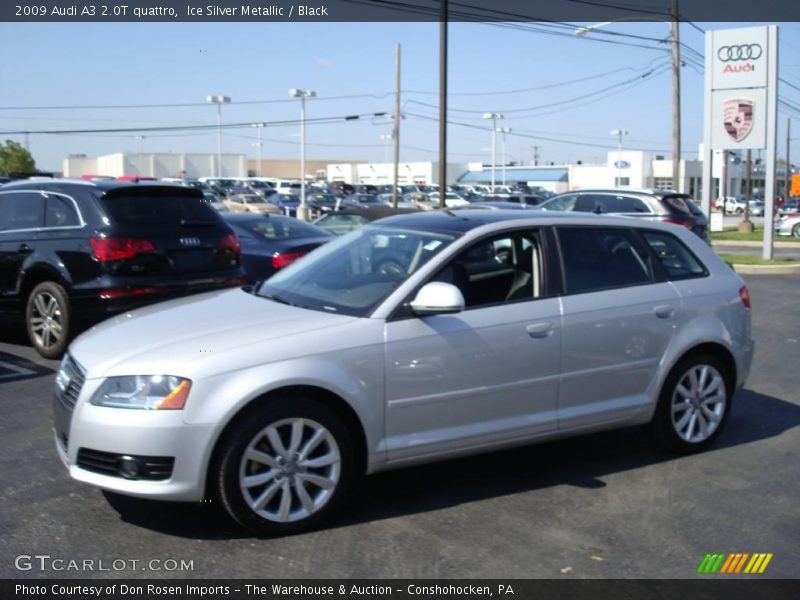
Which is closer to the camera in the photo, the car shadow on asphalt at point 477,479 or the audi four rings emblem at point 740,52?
the car shadow on asphalt at point 477,479

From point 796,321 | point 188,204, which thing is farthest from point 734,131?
point 188,204

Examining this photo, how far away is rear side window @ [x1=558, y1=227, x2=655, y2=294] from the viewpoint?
5359mm

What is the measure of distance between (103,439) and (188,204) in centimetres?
494

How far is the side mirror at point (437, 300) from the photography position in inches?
179

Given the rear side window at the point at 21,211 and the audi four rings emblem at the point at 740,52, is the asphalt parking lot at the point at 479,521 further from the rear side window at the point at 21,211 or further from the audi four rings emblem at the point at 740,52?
the audi four rings emblem at the point at 740,52

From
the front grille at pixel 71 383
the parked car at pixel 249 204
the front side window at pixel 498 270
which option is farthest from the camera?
the parked car at pixel 249 204

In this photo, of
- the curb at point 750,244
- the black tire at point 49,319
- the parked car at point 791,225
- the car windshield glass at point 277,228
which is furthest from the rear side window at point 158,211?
the parked car at point 791,225

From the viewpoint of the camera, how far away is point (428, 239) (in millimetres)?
5219

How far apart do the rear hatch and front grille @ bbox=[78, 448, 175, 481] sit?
4008 mm

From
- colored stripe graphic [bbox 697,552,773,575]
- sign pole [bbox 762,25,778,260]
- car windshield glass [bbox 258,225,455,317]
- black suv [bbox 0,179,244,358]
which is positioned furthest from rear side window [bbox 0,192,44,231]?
sign pole [bbox 762,25,778,260]

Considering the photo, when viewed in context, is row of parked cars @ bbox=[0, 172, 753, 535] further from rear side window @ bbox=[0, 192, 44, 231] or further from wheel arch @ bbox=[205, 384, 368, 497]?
rear side window @ bbox=[0, 192, 44, 231]

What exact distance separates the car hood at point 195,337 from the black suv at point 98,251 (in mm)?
2981
